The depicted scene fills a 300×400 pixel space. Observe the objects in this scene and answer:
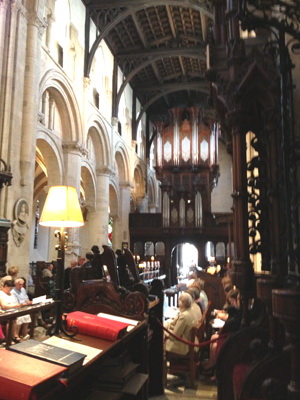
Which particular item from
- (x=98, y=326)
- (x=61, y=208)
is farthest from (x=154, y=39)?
(x=98, y=326)

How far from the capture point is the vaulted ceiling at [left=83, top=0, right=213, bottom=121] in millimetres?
14366

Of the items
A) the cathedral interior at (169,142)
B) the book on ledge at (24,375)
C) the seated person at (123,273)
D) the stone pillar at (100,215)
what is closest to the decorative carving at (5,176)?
the cathedral interior at (169,142)

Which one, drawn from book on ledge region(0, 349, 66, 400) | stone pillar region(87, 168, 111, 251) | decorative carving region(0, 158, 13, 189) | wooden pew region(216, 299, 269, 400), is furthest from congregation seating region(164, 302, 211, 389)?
stone pillar region(87, 168, 111, 251)

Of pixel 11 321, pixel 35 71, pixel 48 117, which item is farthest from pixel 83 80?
pixel 11 321

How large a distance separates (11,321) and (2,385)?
51 cm

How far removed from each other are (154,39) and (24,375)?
707 inches

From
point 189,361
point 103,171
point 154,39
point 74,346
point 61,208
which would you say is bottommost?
point 189,361

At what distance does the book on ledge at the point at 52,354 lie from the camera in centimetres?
172

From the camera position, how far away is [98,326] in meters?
2.48

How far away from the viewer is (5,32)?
8.84 metres

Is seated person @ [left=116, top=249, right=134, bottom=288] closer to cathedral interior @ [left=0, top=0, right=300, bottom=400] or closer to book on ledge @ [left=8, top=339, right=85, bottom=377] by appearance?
cathedral interior @ [left=0, top=0, right=300, bottom=400]

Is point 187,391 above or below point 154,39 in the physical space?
below

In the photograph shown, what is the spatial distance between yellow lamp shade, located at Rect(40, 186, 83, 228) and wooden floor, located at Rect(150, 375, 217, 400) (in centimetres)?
238

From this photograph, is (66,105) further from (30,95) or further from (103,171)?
(103,171)
